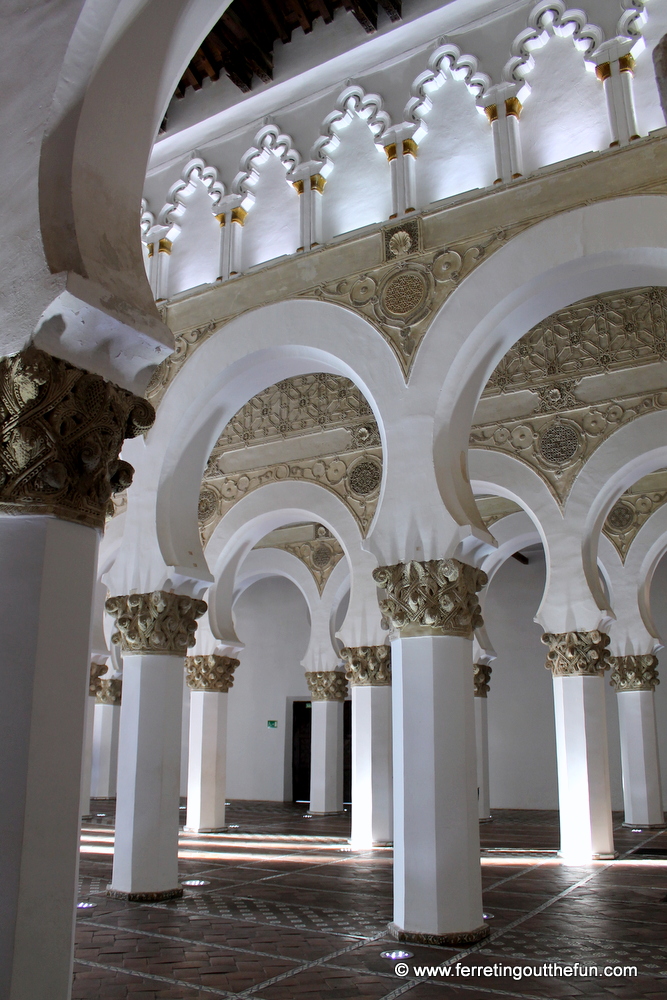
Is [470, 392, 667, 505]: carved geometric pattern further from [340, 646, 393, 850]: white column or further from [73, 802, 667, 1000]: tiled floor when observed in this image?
[73, 802, 667, 1000]: tiled floor

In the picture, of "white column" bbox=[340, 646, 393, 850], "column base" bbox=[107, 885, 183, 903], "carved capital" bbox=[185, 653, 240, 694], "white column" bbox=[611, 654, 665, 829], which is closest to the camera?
"column base" bbox=[107, 885, 183, 903]

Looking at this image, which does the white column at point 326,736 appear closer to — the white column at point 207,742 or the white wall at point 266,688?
the white column at point 207,742

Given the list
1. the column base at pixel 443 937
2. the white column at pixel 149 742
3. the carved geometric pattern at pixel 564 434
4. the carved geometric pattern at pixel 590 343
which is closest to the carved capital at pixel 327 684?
the carved geometric pattern at pixel 564 434

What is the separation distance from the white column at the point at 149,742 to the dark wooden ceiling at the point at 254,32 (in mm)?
3996

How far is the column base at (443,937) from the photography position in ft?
13.6

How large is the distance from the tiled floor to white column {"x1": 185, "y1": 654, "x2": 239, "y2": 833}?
1232 mm

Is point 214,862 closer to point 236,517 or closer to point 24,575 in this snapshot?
point 236,517

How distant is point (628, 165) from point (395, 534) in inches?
98.3

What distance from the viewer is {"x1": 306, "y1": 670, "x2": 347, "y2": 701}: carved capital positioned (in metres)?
11.1

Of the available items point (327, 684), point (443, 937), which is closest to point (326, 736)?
point (327, 684)

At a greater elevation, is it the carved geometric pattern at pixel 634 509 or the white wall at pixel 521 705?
the carved geometric pattern at pixel 634 509

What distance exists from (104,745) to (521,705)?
6.77 meters

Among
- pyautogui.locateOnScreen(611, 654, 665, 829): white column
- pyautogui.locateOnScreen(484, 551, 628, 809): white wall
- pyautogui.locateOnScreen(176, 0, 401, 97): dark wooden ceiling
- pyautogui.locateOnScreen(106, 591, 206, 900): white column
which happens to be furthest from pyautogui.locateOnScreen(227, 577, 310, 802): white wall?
pyautogui.locateOnScreen(176, 0, 401, 97): dark wooden ceiling

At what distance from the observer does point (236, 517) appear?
9.04 m
